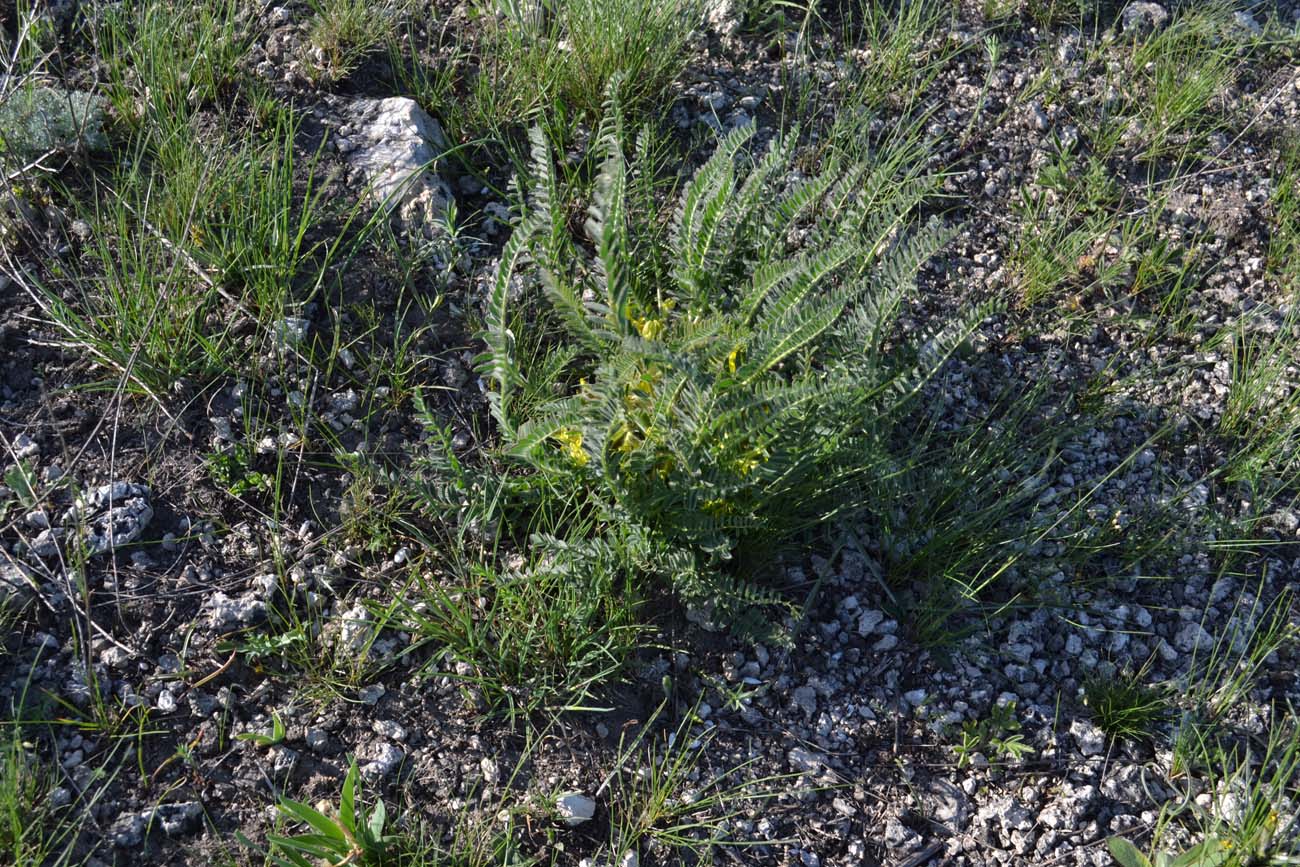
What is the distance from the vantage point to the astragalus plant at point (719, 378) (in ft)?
7.00

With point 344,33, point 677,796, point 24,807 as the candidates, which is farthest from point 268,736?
point 344,33

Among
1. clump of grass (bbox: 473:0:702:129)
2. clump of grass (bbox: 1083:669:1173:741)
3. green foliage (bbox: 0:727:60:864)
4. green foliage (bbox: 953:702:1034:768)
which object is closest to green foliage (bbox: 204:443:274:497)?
green foliage (bbox: 0:727:60:864)

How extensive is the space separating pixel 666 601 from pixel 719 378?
0.58m

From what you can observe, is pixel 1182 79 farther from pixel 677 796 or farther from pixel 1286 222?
pixel 677 796

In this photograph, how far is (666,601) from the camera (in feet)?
8.18

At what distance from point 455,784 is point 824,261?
128 centimetres

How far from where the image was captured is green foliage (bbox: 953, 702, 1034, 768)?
2.36 meters

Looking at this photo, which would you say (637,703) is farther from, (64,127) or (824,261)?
(64,127)

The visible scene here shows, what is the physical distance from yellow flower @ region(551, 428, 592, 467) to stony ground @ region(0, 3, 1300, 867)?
1.00 ft

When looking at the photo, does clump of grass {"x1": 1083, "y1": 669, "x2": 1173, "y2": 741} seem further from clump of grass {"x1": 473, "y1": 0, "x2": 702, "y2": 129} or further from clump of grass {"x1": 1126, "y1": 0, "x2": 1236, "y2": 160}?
clump of grass {"x1": 473, "y1": 0, "x2": 702, "y2": 129}

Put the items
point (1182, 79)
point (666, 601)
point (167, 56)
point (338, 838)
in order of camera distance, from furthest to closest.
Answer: point (1182, 79), point (167, 56), point (666, 601), point (338, 838)

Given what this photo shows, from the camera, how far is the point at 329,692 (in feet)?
7.46

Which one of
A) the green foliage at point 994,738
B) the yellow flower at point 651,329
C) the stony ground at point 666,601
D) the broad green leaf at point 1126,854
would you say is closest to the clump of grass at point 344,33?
the stony ground at point 666,601

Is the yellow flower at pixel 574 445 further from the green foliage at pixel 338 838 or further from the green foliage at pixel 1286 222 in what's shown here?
the green foliage at pixel 1286 222
